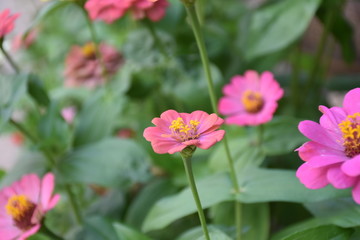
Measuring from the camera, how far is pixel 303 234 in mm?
320

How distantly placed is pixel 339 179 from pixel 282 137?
238 millimetres

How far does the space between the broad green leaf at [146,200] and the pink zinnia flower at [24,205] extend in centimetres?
18

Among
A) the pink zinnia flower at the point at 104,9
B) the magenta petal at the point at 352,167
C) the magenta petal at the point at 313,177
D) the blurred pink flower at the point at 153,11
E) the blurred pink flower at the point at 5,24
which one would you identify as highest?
the blurred pink flower at the point at 5,24

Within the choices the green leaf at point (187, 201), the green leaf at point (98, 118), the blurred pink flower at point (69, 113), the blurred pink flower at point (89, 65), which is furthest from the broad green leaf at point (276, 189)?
the blurred pink flower at point (69, 113)

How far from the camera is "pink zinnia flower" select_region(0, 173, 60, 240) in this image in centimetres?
38

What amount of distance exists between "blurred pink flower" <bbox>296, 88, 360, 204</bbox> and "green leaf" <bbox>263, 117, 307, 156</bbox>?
18 centimetres

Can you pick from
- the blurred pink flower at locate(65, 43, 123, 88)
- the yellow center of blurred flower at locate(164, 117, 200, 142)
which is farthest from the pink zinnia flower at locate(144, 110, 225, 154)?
the blurred pink flower at locate(65, 43, 123, 88)

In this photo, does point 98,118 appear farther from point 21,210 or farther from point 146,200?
point 21,210

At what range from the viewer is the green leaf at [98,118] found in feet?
1.99

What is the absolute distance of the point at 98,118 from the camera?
2.02 ft

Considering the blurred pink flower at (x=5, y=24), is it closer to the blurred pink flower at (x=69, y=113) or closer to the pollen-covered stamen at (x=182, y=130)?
the pollen-covered stamen at (x=182, y=130)

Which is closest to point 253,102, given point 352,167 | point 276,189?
point 276,189

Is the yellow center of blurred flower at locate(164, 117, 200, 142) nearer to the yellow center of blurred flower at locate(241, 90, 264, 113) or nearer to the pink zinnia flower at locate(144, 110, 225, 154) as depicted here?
the pink zinnia flower at locate(144, 110, 225, 154)

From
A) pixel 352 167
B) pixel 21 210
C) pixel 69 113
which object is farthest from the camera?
pixel 69 113
